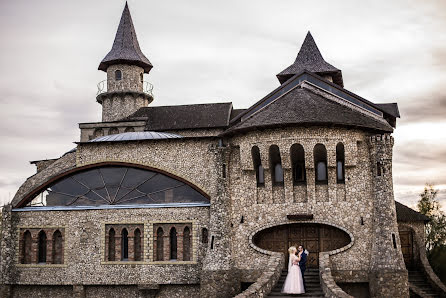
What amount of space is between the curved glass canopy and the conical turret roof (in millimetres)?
13868

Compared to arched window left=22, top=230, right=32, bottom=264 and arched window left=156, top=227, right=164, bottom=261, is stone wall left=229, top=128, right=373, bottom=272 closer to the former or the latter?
arched window left=156, top=227, right=164, bottom=261

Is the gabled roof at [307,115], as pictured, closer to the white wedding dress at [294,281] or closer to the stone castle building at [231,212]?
the stone castle building at [231,212]

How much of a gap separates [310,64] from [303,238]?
17.0 meters

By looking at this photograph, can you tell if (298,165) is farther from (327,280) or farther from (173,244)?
(173,244)

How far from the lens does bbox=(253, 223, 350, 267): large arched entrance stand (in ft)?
88.5

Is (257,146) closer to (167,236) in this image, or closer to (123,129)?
(167,236)

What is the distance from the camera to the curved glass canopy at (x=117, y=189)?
98.1ft

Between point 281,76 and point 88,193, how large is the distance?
15.9 metres

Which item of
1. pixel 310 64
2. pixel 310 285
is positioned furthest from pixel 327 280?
pixel 310 64

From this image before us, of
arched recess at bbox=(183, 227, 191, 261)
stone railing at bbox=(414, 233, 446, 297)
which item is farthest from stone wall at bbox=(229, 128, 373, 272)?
stone railing at bbox=(414, 233, 446, 297)

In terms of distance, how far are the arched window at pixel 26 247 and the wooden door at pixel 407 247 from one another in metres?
19.6

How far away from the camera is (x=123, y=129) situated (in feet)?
134

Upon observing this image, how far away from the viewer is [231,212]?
A: 27859 millimetres

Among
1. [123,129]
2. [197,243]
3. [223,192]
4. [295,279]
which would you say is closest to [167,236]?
[197,243]
